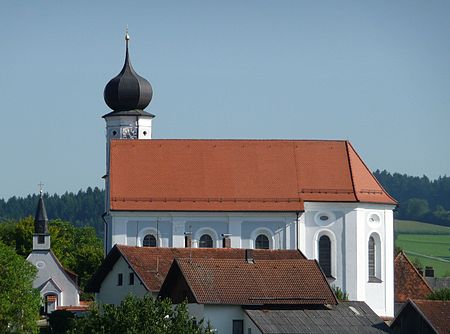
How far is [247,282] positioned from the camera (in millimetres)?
57344

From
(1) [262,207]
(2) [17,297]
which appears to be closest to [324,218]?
(1) [262,207]

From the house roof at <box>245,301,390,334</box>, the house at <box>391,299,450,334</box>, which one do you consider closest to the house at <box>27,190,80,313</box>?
the house roof at <box>245,301,390,334</box>

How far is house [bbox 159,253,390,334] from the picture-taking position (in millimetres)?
55625

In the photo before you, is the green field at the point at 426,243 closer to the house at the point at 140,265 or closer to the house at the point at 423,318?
the house at the point at 140,265

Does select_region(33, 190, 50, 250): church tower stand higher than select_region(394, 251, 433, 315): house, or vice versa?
select_region(33, 190, 50, 250): church tower

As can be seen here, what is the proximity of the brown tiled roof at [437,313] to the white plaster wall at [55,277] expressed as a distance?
3291cm

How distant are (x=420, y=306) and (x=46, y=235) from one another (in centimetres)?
3799

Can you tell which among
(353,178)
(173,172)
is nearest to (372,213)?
(353,178)

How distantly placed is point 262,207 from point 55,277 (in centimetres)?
1948

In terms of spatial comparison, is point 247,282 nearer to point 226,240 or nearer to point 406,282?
point 226,240

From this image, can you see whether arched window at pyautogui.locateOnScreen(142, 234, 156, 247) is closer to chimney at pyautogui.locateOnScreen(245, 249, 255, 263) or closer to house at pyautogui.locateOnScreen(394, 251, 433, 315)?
chimney at pyautogui.locateOnScreen(245, 249, 255, 263)

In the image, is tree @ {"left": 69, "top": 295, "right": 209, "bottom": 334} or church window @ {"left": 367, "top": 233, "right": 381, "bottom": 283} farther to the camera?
church window @ {"left": 367, "top": 233, "right": 381, "bottom": 283}

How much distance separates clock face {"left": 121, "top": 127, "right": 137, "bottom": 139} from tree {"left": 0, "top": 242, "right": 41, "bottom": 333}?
15488 mm

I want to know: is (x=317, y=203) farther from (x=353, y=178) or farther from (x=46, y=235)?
(x=46, y=235)
